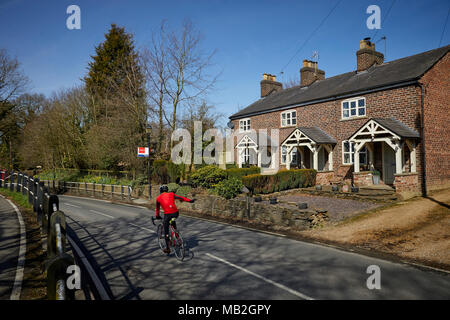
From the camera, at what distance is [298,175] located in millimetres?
20578

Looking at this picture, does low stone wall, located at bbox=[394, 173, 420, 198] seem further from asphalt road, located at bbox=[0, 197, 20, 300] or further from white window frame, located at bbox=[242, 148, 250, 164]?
asphalt road, located at bbox=[0, 197, 20, 300]

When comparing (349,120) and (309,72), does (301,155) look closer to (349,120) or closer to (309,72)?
(349,120)

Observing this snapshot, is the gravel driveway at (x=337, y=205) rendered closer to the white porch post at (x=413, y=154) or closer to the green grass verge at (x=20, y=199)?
the white porch post at (x=413, y=154)

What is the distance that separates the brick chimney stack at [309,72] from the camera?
28.6 m

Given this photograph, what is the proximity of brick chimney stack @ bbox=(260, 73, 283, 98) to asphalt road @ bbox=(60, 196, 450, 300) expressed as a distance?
84.3ft

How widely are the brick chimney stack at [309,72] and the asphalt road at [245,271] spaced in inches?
848

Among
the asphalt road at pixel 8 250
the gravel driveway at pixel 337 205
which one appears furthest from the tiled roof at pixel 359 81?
the asphalt road at pixel 8 250

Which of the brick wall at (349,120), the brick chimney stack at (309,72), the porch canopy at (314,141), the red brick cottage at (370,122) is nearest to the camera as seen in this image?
the red brick cottage at (370,122)

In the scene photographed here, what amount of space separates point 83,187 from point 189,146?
36.7ft

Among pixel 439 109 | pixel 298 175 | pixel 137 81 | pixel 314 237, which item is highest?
pixel 137 81

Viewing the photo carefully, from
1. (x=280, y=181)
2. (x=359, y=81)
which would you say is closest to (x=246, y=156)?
(x=280, y=181)

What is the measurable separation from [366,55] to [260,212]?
17.4m

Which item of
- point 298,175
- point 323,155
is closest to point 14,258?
point 298,175

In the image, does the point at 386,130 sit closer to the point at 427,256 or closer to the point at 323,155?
the point at 323,155
